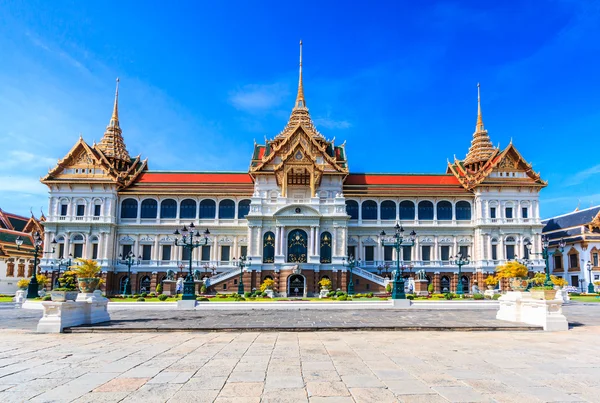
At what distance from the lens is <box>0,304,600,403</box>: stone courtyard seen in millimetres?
7035

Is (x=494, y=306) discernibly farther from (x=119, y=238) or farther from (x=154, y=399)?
(x=119, y=238)

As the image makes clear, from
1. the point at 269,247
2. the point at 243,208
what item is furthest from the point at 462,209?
the point at 243,208

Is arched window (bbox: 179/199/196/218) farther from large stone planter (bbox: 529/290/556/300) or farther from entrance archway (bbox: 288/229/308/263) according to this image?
large stone planter (bbox: 529/290/556/300)

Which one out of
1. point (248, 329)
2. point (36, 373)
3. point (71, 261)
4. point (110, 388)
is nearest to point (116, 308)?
point (248, 329)

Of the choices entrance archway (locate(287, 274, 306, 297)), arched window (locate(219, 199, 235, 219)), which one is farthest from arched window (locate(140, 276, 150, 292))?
entrance archway (locate(287, 274, 306, 297))

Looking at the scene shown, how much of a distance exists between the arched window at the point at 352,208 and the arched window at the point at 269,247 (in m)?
9.93

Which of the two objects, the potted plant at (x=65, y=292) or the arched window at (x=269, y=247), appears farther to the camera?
the arched window at (x=269, y=247)

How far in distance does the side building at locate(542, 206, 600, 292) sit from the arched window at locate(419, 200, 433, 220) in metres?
13.8

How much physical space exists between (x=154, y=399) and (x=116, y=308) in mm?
22790

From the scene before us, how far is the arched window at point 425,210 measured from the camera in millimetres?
52781

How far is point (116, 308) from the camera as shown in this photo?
27609 millimetres

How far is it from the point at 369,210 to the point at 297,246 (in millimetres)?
10497

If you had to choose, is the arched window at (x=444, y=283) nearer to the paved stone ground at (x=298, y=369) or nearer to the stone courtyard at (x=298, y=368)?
the stone courtyard at (x=298, y=368)

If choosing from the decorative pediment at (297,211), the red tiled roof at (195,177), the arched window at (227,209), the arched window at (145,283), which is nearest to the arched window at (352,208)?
the decorative pediment at (297,211)
